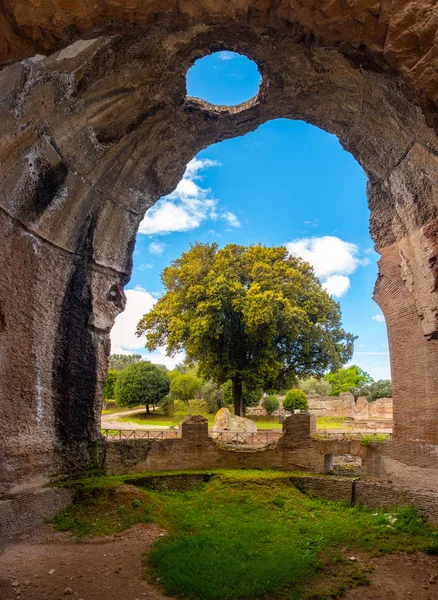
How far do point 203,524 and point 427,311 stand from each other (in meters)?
5.70

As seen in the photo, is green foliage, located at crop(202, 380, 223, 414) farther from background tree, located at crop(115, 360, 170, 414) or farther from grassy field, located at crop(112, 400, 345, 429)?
background tree, located at crop(115, 360, 170, 414)

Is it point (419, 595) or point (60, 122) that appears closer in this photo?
point (419, 595)

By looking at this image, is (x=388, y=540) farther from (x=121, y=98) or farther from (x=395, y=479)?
(x=121, y=98)

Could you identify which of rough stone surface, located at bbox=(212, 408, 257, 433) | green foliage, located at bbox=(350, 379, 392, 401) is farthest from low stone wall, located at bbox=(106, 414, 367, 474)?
green foliage, located at bbox=(350, 379, 392, 401)

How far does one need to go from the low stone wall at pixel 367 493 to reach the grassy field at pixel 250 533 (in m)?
0.24

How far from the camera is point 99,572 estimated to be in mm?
5762

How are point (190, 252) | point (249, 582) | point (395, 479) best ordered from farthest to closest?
point (190, 252) → point (395, 479) → point (249, 582)

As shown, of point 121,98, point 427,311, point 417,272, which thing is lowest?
point 427,311

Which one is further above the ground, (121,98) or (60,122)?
(121,98)

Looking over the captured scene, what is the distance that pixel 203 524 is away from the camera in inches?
298

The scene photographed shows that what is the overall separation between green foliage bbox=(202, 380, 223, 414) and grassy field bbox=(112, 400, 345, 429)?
1.72 feet

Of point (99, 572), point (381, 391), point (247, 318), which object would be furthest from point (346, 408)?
point (99, 572)

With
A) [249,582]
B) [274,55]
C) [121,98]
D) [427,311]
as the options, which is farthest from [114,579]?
[274,55]

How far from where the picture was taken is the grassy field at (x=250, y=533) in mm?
5375
